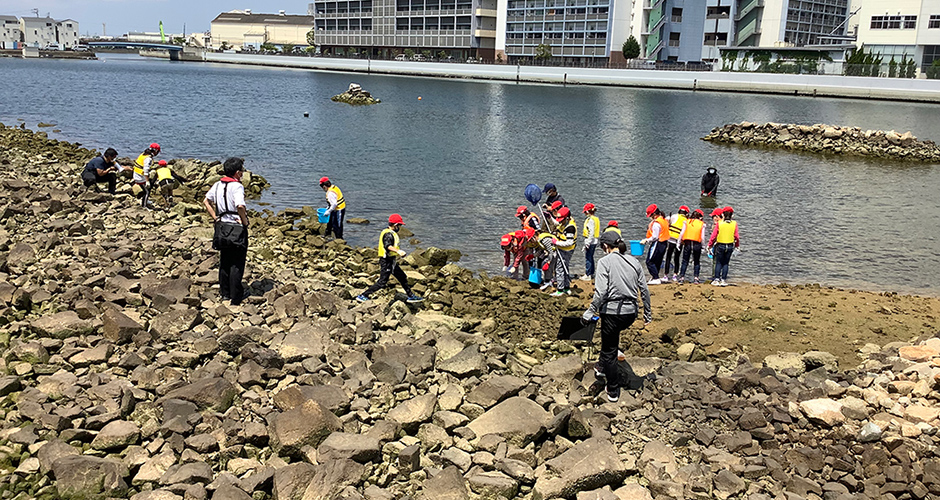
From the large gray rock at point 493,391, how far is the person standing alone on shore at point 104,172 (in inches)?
643

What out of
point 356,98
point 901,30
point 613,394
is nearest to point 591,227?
point 613,394

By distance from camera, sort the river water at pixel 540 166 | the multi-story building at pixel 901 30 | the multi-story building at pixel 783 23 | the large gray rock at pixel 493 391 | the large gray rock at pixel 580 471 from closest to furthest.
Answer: the large gray rock at pixel 580 471
the large gray rock at pixel 493 391
the river water at pixel 540 166
the multi-story building at pixel 901 30
the multi-story building at pixel 783 23

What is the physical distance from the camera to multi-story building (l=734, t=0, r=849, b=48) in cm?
11925

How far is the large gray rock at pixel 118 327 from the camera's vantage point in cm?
1005

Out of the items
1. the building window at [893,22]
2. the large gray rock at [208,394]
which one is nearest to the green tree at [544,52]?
the building window at [893,22]

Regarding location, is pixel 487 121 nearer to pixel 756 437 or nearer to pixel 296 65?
pixel 756 437

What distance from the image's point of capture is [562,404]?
9.47 meters

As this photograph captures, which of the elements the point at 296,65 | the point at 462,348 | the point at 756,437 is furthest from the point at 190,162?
the point at 296,65

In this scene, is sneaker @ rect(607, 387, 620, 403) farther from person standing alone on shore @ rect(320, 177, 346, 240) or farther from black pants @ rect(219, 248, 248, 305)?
person standing alone on shore @ rect(320, 177, 346, 240)

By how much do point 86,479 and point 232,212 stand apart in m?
5.45

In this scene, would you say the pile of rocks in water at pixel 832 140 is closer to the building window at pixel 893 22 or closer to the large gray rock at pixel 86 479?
the large gray rock at pixel 86 479

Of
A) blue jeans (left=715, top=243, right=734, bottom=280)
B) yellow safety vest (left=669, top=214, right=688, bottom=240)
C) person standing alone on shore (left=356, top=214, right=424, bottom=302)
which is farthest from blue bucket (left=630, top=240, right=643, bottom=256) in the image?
person standing alone on shore (left=356, top=214, right=424, bottom=302)

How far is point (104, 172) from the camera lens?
70.5ft

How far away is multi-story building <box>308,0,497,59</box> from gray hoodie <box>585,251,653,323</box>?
5652 inches
